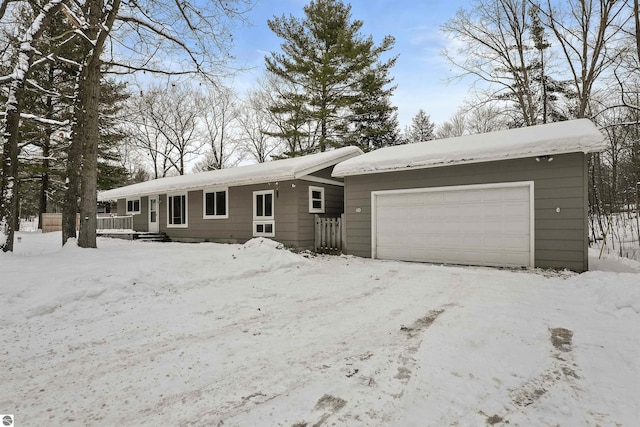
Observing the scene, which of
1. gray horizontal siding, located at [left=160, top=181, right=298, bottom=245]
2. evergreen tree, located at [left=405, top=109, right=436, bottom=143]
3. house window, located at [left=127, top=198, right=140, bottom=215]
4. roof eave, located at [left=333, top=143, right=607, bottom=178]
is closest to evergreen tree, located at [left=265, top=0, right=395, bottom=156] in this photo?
evergreen tree, located at [left=405, top=109, right=436, bottom=143]

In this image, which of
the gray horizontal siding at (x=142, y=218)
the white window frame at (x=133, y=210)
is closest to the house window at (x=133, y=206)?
the white window frame at (x=133, y=210)

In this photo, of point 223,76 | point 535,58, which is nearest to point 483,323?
point 223,76

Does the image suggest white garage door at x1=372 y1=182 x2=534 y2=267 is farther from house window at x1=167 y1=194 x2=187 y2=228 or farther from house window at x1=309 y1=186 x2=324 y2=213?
house window at x1=167 y1=194 x2=187 y2=228

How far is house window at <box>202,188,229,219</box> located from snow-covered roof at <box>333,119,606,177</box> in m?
5.50

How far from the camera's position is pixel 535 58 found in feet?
53.9

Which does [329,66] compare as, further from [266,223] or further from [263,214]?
[266,223]

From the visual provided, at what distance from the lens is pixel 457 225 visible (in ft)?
27.8

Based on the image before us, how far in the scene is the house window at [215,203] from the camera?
13380 millimetres

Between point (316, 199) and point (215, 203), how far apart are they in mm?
4639

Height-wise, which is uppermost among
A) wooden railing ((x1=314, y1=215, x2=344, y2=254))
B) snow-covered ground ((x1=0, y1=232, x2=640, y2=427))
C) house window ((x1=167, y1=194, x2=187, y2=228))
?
house window ((x1=167, y1=194, x2=187, y2=228))

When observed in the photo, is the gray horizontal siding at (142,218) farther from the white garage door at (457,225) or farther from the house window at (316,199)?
the white garage door at (457,225)

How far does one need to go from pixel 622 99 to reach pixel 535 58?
4967 mm

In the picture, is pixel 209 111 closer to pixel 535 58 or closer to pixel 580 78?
pixel 535 58

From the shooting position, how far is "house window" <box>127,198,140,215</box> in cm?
1704
